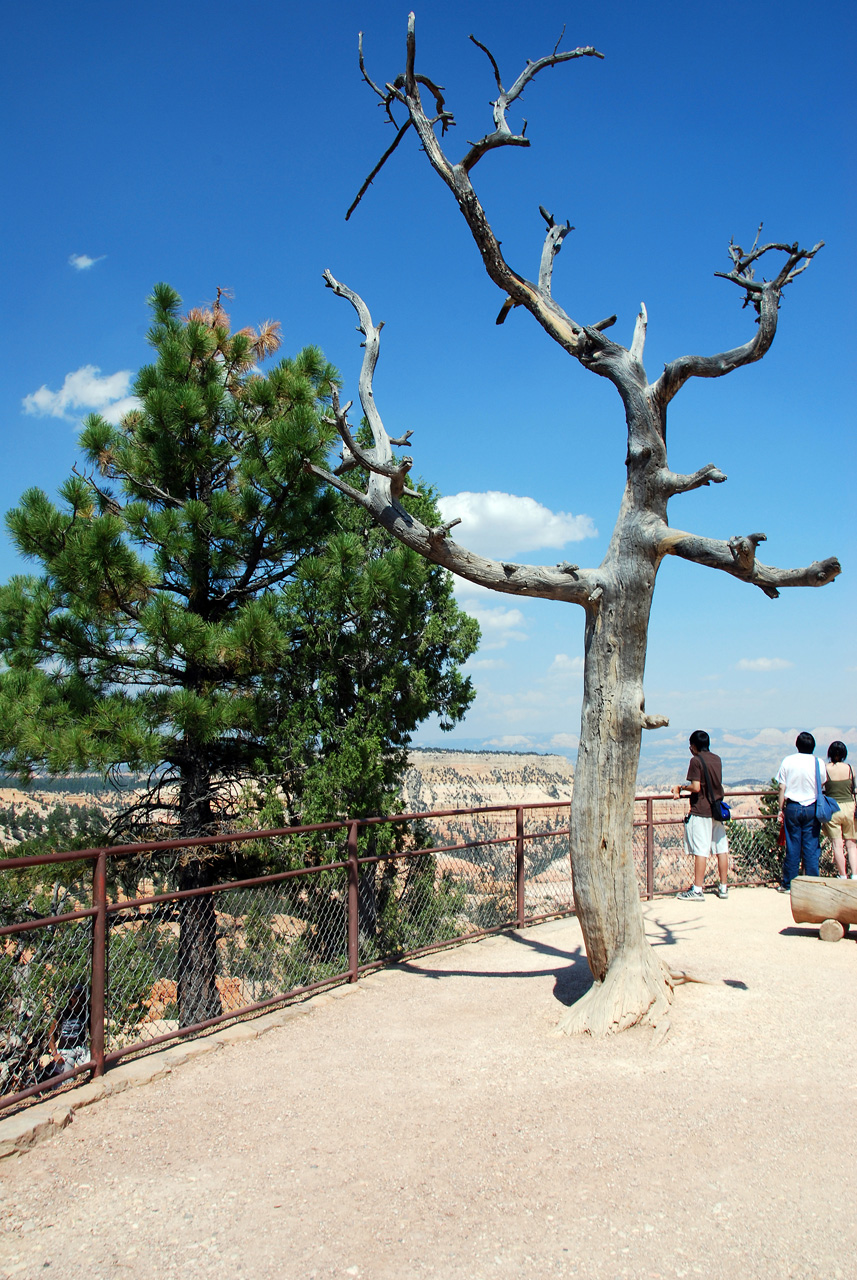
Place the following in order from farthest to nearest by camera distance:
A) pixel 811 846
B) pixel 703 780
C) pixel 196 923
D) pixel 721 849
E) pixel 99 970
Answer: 1. pixel 721 849
2. pixel 703 780
3. pixel 811 846
4. pixel 196 923
5. pixel 99 970

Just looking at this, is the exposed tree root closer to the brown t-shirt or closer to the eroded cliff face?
the brown t-shirt

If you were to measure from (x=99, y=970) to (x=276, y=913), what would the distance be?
3.99 metres

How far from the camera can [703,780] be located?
8719 millimetres

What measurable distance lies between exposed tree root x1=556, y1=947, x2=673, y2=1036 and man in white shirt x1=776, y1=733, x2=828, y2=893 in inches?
153

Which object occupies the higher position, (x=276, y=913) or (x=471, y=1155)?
(x=276, y=913)

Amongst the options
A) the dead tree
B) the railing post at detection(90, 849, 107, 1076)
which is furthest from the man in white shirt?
the railing post at detection(90, 849, 107, 1076)

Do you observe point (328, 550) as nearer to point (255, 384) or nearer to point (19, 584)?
point (255, 384)

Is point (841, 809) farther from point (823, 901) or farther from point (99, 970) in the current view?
point (99, 970)

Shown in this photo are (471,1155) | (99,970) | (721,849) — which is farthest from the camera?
(721,849)

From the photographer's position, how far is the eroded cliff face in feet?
80.2

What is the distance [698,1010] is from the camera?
530cm

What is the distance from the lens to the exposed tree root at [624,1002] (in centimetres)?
496

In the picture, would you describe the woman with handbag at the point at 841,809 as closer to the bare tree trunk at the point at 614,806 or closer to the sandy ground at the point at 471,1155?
the sandy ground at the point at 471,1155

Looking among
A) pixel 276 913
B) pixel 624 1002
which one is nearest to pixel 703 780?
pixel 624 1002
